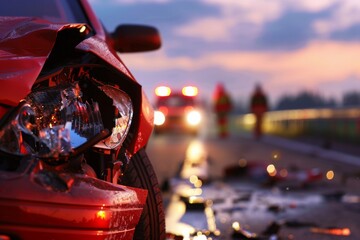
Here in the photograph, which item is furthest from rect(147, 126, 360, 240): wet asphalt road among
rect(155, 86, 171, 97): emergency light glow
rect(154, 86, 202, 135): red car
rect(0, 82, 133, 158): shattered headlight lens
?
rect(154, 86, 202, 135): red car

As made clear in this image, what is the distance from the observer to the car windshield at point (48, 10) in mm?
4941

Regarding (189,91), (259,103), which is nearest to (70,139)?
(259,103)

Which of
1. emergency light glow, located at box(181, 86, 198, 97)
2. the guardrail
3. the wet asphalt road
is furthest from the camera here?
emergency light glow, located at box(181, 86, 198, 97)

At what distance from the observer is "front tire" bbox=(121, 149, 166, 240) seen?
13.6 ft

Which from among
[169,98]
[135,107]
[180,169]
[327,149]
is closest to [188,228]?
[135,107]

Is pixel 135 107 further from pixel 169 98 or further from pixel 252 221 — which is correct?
pixel 169 98

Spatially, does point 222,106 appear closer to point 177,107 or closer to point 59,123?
point 177,107

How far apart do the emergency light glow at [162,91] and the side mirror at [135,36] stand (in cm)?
2997

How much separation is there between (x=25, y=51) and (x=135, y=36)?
2017 millimetres

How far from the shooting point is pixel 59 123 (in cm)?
342

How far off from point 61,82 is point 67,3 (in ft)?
5.89

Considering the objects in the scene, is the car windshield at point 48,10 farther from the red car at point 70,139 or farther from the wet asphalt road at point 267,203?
the wet asphalt road at point 267,203

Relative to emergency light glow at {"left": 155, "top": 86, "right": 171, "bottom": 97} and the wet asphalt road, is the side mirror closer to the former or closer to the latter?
the wet asphalt road

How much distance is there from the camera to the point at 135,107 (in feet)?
12.7
